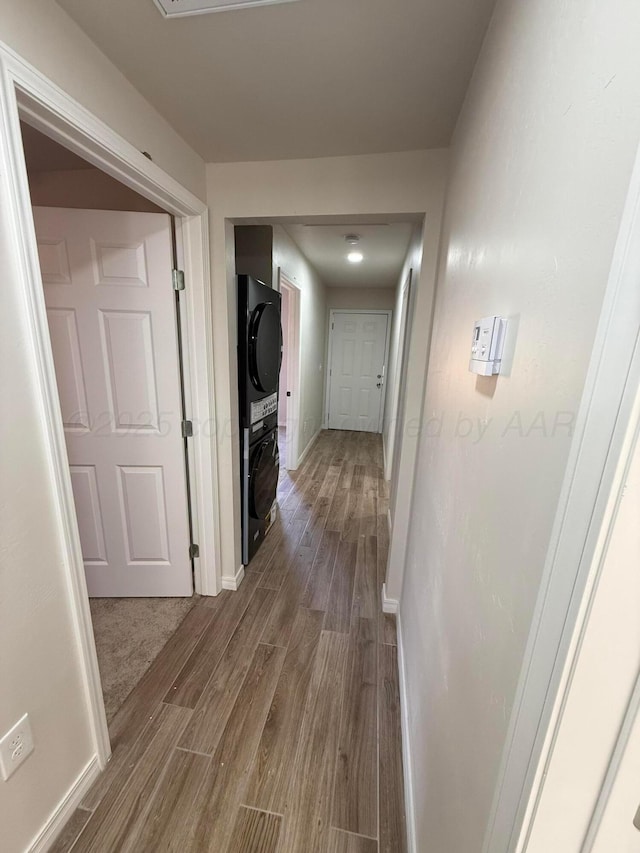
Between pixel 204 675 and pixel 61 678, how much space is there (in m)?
0.70

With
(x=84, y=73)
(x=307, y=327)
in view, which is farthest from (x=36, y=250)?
(x=307, y=327)

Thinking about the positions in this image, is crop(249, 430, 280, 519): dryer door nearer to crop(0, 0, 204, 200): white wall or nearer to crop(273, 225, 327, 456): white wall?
crop(273, 225, 327, 456): white wall

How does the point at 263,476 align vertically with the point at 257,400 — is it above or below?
below

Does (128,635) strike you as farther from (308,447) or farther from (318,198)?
(308,447)

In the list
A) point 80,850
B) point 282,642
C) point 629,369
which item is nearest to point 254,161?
point 629,369

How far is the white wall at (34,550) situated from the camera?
0.87m

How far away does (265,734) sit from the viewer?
54.0 inches

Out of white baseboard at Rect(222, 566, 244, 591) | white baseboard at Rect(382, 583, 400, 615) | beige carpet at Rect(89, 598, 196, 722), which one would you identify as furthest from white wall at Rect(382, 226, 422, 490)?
beige carpet at Rect(89, 598, 196, 722)

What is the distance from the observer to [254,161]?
67.4 inches

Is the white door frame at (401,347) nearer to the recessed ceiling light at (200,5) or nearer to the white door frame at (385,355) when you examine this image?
the recessed ceiling light at (200,5)

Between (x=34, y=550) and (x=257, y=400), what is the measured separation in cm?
145

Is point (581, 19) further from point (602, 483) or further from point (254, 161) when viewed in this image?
point (254, 161)

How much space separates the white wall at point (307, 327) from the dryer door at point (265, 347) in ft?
2.43

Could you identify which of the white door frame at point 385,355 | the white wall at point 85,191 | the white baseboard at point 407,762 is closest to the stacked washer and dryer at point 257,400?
the white wall at point 85,191
